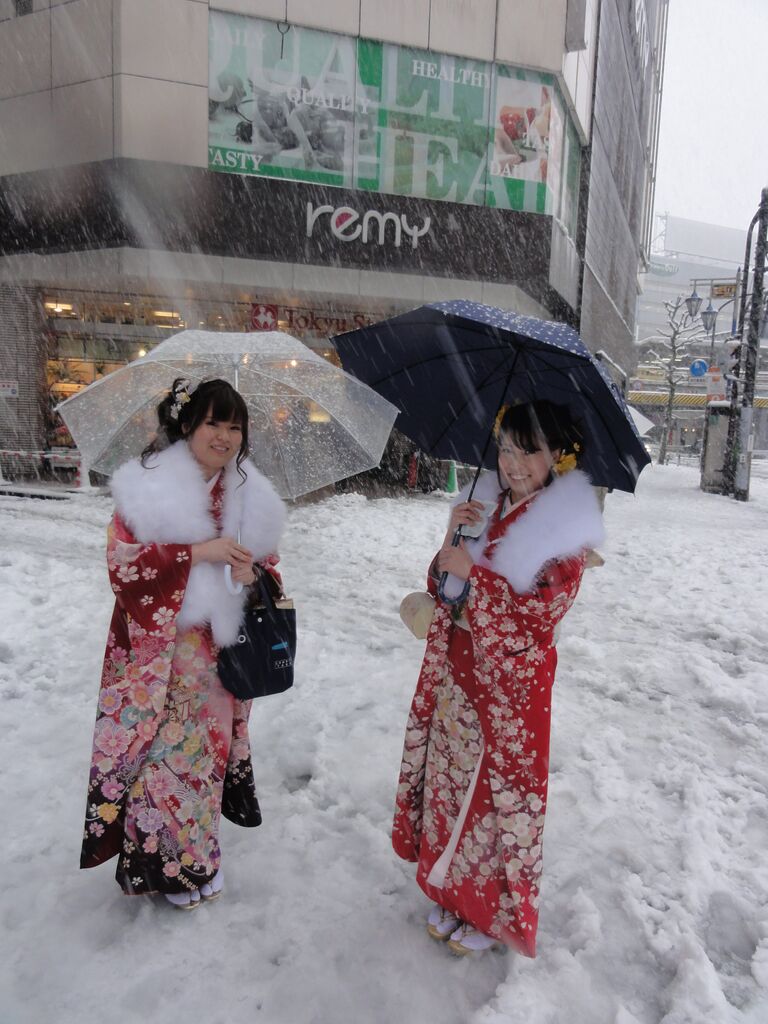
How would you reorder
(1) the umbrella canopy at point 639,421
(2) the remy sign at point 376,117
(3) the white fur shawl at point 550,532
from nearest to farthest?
(3) the white fur shawl at point 550,532 < (1) the umbrella canopy at point 639,421 < (2) the remy sign at point 376,117

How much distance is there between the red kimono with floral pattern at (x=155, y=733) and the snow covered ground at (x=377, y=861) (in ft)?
0.90

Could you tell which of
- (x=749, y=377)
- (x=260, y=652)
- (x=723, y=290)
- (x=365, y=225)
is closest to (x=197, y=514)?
(x=260, y=652)

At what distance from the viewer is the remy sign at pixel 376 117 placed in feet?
45.6

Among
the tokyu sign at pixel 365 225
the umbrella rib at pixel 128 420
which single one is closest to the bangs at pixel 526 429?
the umbrella rib at pixel 128 420

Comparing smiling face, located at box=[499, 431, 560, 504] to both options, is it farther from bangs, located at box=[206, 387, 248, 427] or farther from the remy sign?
the remy sign

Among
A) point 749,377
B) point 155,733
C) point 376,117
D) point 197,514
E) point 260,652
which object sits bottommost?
point 155,733

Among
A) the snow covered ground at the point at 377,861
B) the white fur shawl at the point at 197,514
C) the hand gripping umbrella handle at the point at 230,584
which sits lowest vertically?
the snow covered ground at the point at 377,861

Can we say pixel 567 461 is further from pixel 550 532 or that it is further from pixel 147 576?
pixel 147 576

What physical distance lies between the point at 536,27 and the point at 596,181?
5.72 metres

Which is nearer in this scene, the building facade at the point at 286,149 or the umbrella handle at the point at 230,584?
the umbrella handle at the point at 230,584

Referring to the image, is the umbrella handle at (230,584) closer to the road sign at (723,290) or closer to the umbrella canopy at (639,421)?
the umbrella canopy at (639,421)

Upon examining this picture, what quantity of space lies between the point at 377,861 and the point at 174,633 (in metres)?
1.40

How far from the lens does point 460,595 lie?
7.90ft

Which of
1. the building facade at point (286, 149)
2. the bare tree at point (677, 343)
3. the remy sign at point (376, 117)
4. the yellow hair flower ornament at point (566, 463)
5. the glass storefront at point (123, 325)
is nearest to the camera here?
Result: the yellow hair flower ornament at point (566, 463)
